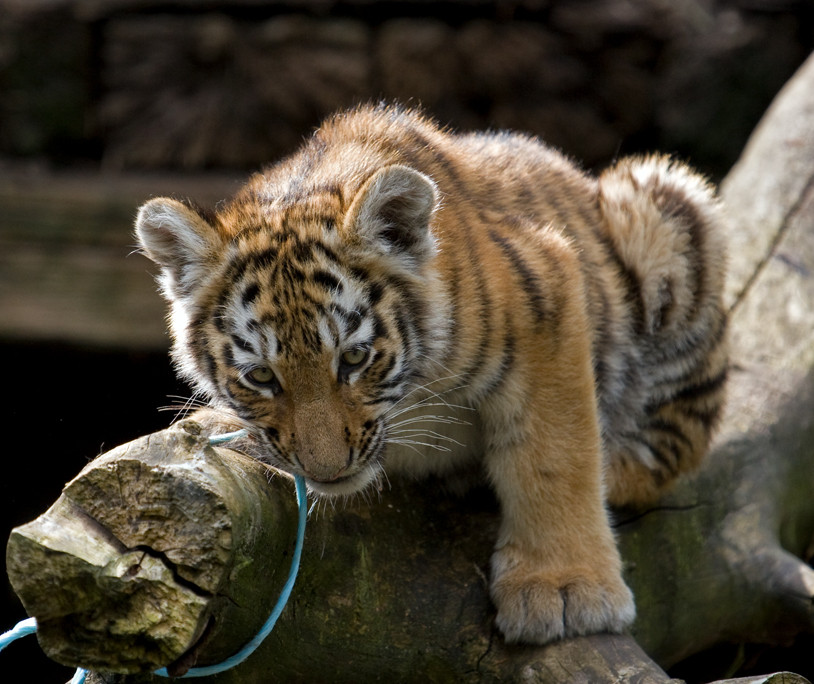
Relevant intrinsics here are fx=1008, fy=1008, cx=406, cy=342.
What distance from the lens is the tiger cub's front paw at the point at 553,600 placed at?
245 centimetres

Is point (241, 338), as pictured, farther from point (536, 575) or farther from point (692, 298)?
point (692, 298)

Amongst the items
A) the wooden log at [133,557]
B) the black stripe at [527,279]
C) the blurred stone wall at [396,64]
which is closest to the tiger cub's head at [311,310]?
the black stripe at [527,279]

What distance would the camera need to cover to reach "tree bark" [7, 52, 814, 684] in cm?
181

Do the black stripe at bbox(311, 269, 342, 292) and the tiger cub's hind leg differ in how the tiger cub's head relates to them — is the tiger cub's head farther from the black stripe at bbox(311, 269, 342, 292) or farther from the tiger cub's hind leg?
the tiger cub's hind leg

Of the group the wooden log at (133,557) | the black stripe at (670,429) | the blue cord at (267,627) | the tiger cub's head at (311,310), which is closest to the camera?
the wooden log at (133,557)

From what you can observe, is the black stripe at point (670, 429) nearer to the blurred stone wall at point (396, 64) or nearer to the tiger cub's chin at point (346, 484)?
the tiger cub's chin at point (346, 484)

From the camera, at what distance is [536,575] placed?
2660mm

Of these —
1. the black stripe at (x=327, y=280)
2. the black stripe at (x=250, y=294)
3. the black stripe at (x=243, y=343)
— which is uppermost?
the black stripe at (x=327, y=280)

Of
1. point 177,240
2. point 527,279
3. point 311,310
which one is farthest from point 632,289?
point 177,240

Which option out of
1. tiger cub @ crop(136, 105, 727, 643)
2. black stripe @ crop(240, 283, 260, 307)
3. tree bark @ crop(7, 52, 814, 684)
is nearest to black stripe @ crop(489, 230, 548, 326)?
tiger cub @ crop(136, 105, 727, 643)

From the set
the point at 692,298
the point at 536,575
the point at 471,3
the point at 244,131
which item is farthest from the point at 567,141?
the point at 536,575

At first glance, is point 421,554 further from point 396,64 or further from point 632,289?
point 396,64

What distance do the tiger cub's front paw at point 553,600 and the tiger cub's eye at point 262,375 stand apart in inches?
31.7

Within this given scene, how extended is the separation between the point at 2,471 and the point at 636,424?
380cm
